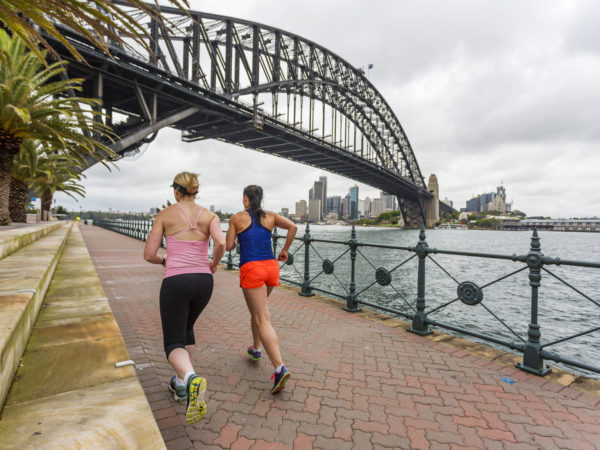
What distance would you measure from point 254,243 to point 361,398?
5.85 ft

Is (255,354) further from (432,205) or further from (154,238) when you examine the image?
(432,205)

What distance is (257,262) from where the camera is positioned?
10.4 feet

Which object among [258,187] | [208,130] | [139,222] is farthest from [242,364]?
[208,130]

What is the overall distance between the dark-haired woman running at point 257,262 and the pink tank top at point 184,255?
0.49 meters

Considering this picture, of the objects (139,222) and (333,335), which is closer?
(333,335)

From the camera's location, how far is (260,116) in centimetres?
3341

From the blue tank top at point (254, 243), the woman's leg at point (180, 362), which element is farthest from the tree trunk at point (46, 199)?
the woman's leg at point (180, 362)

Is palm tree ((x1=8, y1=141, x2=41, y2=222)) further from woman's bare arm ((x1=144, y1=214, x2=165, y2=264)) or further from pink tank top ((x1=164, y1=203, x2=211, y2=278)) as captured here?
pink tank top ((x1=164, y1=203, x2=211, y2=278))

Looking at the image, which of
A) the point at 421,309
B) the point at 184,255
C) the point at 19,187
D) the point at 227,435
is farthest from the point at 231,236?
the point at 19,187

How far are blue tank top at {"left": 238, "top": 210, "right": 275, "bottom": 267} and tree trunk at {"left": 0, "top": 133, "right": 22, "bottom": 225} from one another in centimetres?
1163

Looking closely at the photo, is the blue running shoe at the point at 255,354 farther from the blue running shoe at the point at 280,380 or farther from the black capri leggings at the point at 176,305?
the black capri leggings at the point at 176,305

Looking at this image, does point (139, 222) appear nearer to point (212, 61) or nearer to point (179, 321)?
point (212, 61)

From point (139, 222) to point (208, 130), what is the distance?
15399 millimetres

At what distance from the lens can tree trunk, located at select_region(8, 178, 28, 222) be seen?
16.3m
